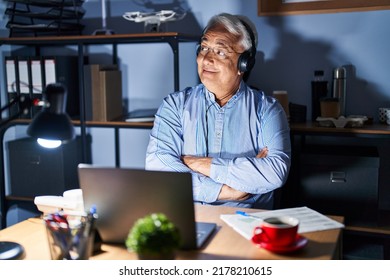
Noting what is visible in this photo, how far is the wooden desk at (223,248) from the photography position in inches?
46.9

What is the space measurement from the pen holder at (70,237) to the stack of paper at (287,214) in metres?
0.39

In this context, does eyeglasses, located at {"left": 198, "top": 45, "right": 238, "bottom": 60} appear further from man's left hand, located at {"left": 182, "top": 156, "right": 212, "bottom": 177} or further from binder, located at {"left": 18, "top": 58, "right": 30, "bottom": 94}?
binder, located at {"left": 18, "top": 58, "right": 30, "bottom": 94}

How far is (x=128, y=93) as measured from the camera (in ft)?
9.06

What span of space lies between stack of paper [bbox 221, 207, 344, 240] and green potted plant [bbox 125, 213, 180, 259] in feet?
1.01

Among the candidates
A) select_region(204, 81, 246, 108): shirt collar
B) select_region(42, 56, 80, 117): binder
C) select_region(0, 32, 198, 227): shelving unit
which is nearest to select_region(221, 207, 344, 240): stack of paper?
select_region(204, 81, 246, 108): shirt collar

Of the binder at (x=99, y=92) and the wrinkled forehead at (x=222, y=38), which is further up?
the wrinkled forehead at (x=222, y=38)

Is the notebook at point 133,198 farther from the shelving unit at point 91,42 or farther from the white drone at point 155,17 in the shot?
the white drone at point 155,17

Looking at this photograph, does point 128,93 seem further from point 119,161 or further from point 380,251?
point 380,251

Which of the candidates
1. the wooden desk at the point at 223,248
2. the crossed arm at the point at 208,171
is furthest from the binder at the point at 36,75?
the wooden desk at the point at 223,248

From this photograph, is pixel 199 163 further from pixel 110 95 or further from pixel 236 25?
pixel 110 95

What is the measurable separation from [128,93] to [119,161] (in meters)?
0.38

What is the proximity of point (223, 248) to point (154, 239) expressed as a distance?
276 mm

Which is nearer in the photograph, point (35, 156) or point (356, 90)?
point (356, 90)
